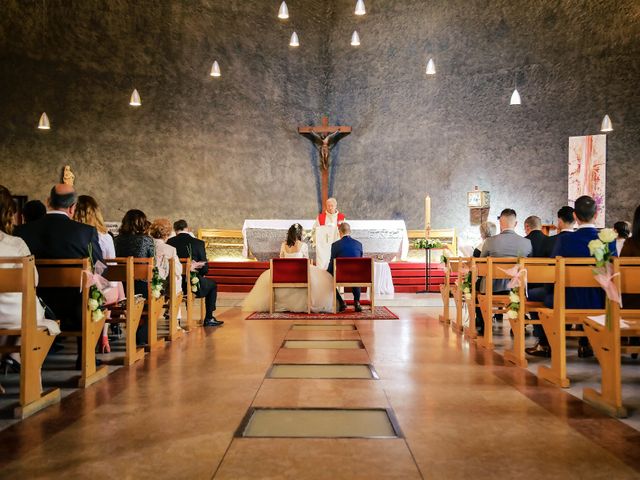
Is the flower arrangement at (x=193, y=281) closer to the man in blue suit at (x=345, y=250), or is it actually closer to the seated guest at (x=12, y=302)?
the man in blue suit at (x=345, y=250)

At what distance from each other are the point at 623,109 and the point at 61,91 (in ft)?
38.3

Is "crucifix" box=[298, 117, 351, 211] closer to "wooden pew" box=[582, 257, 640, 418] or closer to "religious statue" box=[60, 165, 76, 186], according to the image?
"religious statue" box=[60, 165, 76, 186]

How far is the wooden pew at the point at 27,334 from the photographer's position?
2.87m

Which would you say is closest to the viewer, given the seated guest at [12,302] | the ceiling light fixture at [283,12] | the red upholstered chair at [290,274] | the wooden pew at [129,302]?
the seated guest at [12,302]

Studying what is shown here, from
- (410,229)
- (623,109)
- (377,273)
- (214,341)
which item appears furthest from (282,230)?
(623,109)

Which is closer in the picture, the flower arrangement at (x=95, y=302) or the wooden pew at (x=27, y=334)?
the wooden pew at (x=27, y=334)

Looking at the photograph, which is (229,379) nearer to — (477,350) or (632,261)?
(477,350)

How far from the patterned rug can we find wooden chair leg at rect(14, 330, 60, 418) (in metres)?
3.71

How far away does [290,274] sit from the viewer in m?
7.14

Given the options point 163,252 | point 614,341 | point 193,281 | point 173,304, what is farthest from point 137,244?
point 614,341

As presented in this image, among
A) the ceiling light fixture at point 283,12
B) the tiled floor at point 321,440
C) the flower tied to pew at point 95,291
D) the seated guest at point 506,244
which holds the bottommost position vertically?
the tiled floor at point 321,440

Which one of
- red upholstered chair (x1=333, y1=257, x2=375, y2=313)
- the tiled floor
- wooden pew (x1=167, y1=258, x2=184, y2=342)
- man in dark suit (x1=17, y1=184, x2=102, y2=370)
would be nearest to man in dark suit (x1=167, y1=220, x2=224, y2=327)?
wooden pew (x1=167, y1=258, x2=184, y2=342)

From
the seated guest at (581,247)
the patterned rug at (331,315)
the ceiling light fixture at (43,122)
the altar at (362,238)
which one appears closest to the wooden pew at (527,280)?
the seated guest at (581,247)

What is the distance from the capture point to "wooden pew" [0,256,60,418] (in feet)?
9.41
